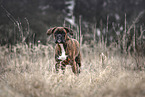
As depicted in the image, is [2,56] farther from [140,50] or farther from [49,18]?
[49,18]

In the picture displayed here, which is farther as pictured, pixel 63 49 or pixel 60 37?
pixel 63 49

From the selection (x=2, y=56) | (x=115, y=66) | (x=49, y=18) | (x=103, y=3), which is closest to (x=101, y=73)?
(x=115, y=66)

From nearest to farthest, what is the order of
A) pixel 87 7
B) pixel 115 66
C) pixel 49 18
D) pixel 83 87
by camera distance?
pixel 83 87 < pixel 115 66 < pixel 49 18 < pixel 87 7

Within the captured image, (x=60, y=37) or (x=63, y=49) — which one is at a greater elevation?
(x=60, y=37)

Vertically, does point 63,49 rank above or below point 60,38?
below

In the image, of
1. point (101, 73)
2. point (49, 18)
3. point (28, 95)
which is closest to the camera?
point (28, 95)

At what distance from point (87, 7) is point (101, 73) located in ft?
41.0

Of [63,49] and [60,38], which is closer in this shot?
[60,38]

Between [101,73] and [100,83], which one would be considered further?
[101,73]

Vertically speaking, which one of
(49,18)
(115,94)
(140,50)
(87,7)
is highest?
(87,7)

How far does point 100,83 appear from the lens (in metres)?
3.00

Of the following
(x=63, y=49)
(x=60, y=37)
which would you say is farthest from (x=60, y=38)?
(x=63, y=49)

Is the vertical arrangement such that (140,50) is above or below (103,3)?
below

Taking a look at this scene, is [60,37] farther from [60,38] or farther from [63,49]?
[63,49]
